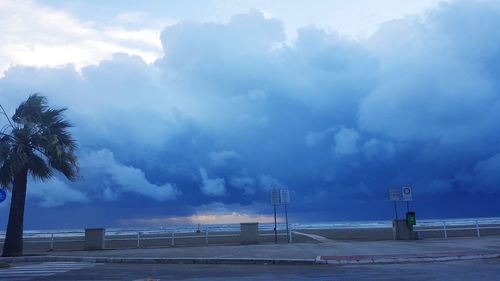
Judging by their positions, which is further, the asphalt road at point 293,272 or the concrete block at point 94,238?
the concrete block at point 94,238

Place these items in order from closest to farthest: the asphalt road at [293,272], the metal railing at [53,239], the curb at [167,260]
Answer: the asphalt road at [293,272] → the curb at [167,260] → the metal railing at [53,239]

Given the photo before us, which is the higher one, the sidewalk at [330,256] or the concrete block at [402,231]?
the concrete block at [402,231]

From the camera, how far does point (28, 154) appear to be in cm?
2500

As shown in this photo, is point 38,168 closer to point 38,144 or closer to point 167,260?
point 38,144

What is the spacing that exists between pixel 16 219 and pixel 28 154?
294 centimetres

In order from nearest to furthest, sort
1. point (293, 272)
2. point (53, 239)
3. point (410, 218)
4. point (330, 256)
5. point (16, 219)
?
point (293, 272)
point (330, 256)
point (16, 219)
point (410, 218)
point (53, 239)

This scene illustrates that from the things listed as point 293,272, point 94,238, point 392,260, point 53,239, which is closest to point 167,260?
point 293,272

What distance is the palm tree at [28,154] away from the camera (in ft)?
79.2

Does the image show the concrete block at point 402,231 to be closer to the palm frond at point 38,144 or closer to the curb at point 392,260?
the curb at point 392,260

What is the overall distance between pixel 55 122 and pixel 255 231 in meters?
11.4

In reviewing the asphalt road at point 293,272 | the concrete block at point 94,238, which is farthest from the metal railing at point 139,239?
the asphalt road at point 293,272

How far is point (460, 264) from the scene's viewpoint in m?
17.0

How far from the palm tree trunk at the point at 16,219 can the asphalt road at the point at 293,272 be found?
6167 millimetres

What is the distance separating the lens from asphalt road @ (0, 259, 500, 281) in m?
14.1
